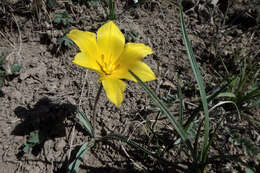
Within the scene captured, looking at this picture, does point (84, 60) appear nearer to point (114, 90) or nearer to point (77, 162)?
point (114, 90)

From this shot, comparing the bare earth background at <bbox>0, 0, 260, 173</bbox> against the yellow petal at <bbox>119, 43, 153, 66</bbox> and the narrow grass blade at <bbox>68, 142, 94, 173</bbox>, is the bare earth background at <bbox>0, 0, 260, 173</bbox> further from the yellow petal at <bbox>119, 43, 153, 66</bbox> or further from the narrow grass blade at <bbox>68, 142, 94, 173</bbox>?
the yellow petal at <bbox>119, 43, 153, 66</bbox>

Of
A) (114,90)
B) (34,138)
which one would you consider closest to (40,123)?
(34,138)

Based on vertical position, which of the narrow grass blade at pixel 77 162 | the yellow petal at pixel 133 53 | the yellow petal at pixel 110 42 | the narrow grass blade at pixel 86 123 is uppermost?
the yellow petal at pixel 110 42

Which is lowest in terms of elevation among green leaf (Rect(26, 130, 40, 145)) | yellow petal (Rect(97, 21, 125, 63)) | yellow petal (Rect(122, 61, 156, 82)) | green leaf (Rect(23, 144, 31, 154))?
green leaf (Rect(23, 144, 31, 154))

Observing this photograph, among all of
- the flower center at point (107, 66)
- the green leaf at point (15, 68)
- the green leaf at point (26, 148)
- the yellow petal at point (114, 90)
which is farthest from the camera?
the green leaf at point (15, 68)

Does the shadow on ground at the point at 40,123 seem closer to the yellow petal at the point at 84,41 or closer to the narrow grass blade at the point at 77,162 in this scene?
the narrow grass blade at the point at 77,162

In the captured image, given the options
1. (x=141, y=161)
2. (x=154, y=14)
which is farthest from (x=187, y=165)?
(x=154, y=14)

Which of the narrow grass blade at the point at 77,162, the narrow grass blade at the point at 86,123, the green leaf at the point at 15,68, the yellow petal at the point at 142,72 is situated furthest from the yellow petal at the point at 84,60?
the green leaf at the point at 15,68

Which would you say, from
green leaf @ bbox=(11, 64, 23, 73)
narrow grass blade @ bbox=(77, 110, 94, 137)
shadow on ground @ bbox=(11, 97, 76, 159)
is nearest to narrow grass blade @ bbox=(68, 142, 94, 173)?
narrow grass blade @ bbox=(77, 110, 94, 137)
